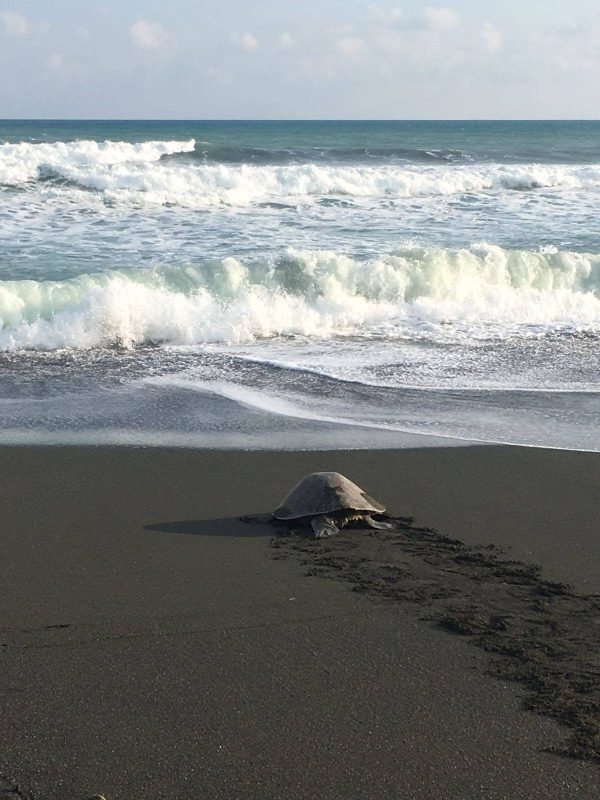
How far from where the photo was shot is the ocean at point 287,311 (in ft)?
25.8

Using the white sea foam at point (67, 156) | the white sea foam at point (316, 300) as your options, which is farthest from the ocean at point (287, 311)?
the white sea foam at point (67, 156)

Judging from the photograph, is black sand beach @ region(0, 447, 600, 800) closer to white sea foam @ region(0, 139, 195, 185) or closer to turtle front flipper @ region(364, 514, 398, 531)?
turtle front flipper @ region(364, 514, 398, 531)

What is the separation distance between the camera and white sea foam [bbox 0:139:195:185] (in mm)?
22672

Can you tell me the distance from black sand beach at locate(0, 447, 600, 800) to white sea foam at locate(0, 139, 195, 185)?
17.6m

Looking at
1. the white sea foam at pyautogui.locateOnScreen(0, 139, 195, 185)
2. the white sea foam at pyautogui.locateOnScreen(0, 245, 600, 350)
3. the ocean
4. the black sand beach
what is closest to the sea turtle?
the black sand beach

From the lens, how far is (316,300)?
12500 mm

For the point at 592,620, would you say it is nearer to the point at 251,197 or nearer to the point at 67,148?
the point at 251,197

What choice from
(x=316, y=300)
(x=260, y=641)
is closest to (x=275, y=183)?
(x=316, y=300)

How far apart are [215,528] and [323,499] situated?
0.65 meters

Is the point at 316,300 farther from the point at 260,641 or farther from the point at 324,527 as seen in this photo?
the point at 260,641

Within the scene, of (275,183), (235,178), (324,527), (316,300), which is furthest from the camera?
(275,183)

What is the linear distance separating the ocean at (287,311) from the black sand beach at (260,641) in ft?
4.02

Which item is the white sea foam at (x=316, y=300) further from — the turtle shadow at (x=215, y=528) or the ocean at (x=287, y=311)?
the turtle shadow at (x=215, y=528)

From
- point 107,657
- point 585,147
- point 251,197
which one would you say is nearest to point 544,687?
point 107,657
